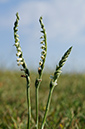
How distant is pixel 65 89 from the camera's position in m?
5.89

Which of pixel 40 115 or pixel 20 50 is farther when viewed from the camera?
pixel 40 115

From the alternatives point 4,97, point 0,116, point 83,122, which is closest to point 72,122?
point 83,122

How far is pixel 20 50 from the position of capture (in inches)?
61.6

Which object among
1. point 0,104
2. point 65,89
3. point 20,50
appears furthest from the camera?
point 65,89

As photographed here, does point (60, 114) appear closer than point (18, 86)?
Yes

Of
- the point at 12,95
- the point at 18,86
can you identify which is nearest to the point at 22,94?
the point at 12,95

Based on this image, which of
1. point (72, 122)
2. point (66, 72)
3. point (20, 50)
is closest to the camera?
point (20, 50)

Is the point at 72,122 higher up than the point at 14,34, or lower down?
lower down

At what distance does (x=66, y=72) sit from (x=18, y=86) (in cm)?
321

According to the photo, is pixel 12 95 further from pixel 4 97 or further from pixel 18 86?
pixel 18 86

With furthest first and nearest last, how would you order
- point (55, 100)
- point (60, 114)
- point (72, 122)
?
point (55, 100) → point (60, 114) → point (72, 122)

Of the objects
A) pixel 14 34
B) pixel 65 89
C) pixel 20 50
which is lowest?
pixel 65 89

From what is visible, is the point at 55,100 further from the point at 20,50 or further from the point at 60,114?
the point at 20,50

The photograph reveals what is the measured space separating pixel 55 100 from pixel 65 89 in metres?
1.42
